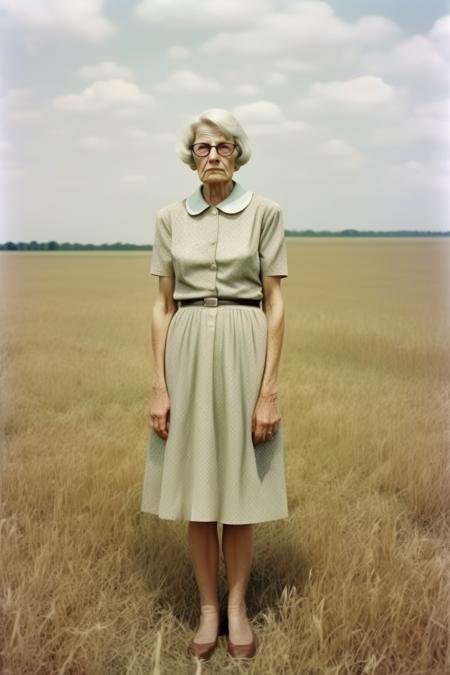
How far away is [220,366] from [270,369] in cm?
17

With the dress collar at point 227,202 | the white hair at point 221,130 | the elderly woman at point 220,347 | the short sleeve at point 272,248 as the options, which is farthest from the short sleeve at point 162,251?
the short sleeve at point 272,248

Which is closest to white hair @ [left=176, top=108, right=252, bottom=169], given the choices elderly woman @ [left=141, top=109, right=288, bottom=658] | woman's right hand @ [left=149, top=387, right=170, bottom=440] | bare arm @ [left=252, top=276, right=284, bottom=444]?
elderly woman @ [left=141, top=109, right=288, bottom=658]

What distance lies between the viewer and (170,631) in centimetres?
294

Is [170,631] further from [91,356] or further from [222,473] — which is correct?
[91,356]

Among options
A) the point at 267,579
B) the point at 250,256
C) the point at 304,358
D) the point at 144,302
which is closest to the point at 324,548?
the point at 267,579

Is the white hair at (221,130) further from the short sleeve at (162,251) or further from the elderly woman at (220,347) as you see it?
the short sleeve at (162,251)

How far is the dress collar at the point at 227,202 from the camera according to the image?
2635mm

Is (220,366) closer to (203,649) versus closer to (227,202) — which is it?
(227,202)

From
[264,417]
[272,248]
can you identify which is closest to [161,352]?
[264,417]

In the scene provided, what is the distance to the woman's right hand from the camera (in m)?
2.69

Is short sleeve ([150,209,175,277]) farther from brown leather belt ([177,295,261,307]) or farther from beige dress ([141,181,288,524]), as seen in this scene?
brown leather belt ([177,295,261,307])

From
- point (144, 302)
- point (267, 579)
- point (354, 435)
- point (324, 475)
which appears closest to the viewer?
point (267, 579)

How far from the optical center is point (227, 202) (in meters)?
2.65

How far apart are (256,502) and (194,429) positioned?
1.10 ft
